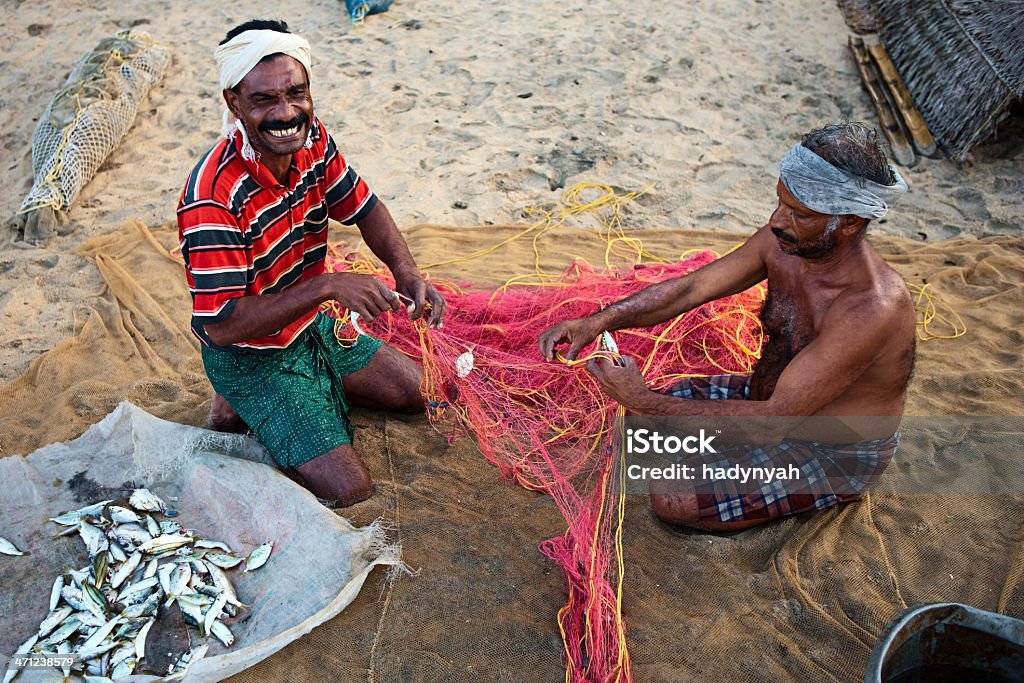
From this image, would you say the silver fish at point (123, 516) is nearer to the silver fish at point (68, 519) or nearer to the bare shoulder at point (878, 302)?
the silver fish at point (68, 519)

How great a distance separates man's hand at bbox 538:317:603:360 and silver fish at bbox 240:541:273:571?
1.24 metres

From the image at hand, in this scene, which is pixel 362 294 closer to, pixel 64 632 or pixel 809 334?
pixel 64 632

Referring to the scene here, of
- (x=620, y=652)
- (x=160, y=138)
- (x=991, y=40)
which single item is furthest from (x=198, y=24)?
(x=620, y=652)

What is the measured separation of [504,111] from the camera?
6.58 m

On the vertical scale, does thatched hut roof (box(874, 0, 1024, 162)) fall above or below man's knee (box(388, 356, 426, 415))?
above

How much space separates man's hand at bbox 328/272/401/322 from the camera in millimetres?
2969

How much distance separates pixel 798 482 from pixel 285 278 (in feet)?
7.15

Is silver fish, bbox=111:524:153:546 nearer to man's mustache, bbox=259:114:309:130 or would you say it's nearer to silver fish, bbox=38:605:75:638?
silver fish, bbox=38:605:75:638

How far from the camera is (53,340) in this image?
4.37 metres

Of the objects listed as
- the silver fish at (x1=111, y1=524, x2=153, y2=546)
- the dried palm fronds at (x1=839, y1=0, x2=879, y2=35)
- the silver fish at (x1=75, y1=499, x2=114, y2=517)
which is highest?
the dried palm fronds at (x1=839, y1=0, x2=879, y2=35)

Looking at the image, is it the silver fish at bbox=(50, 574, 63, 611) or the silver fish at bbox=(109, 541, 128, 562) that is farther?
the silver fish at bbox=(109, 541, 128, 562)

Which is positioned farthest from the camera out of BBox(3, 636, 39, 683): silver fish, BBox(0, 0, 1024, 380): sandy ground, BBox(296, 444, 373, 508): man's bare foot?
BBox(0, 0, 1024, 380): sandy ground

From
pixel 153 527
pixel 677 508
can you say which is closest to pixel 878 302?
pixel 677 508

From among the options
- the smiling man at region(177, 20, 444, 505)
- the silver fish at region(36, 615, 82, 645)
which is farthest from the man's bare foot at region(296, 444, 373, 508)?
the silver fish at region(36, 615, 82, 645)
